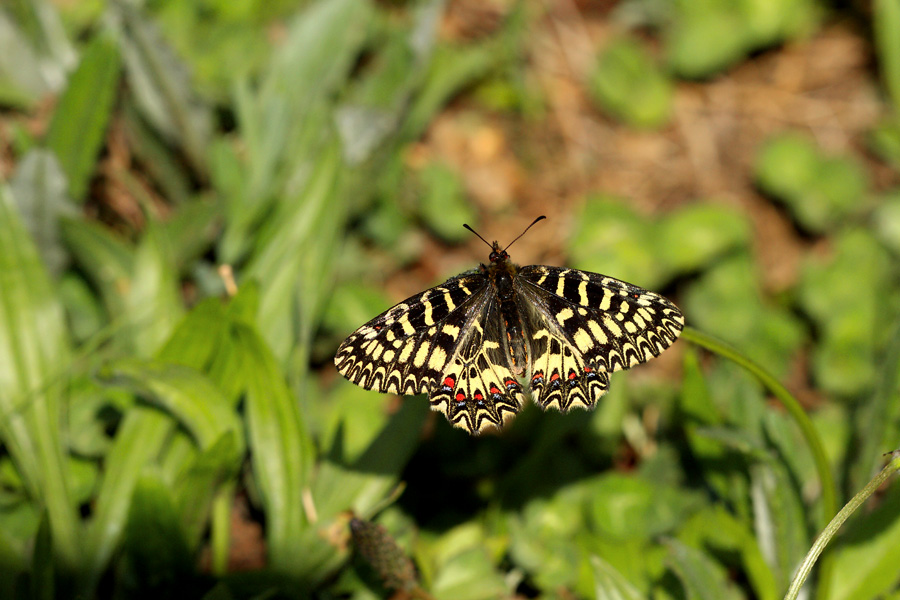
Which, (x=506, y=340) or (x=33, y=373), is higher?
(x=33, y=373)

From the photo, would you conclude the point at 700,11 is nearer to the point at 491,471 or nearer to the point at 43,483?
the point at 491,471

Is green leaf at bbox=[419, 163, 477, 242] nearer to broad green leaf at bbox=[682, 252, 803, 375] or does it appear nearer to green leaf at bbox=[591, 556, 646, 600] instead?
Answer: broad green leaf at bbox=[682, 252, 803, 375]

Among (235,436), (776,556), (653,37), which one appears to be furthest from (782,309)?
(235,436)

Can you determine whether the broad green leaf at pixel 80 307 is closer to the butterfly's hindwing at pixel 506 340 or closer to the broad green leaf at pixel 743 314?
the butterfly's hindwing at pixel 506 340

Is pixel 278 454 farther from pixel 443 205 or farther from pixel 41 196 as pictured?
pixel 443 205

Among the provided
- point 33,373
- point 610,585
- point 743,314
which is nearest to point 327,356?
point 33,373

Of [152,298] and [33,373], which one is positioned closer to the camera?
[33,373]

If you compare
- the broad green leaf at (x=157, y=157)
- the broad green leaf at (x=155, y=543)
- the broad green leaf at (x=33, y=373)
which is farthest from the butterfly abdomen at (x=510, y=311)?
the broad green leaf at (x=157, y=157)
